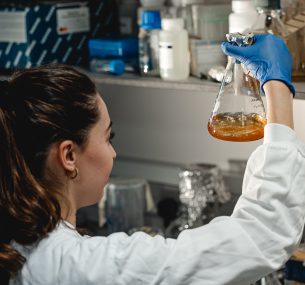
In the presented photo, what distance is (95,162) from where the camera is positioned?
139 cm

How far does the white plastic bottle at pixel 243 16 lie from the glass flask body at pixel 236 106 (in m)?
0.28

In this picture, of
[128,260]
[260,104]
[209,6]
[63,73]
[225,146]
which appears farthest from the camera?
[225,146]

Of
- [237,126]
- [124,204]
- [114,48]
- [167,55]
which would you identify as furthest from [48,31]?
[237,126]

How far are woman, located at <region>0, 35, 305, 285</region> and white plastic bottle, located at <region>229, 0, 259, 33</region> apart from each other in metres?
0.37

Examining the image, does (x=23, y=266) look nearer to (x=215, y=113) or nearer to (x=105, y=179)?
(x=105, y=179)

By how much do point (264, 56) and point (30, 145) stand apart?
0.50m

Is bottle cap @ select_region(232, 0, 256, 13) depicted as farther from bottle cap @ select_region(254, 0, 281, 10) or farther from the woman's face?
the woman's face

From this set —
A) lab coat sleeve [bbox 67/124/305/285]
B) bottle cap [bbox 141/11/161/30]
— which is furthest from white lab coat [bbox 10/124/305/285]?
bottle cap [bbox 141/11/161/30]

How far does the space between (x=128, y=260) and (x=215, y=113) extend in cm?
46

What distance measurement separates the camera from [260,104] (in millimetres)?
1483

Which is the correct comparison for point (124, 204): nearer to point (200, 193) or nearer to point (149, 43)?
point (200, 193)

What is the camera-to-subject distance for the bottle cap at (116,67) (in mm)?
2023

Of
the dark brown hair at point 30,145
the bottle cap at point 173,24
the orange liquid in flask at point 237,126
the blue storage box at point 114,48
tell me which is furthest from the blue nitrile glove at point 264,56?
the blue storage box at point 114,48

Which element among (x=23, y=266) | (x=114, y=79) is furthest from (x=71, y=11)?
(x=23, y=266)
